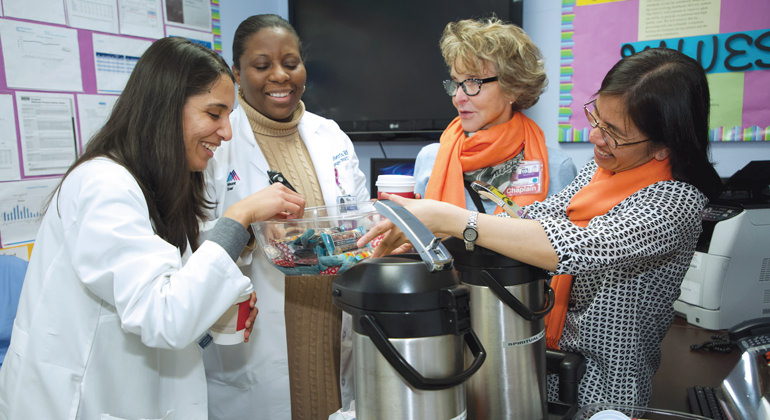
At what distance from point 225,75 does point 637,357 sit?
1.06m

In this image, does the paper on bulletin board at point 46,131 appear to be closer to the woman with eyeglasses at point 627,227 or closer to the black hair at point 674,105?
the woman with eyeglasses at point 627,227

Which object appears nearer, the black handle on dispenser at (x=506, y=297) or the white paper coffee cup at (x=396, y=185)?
the black handle on dispenser at (x=506, y=297)

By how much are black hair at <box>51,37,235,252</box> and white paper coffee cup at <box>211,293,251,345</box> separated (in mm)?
213

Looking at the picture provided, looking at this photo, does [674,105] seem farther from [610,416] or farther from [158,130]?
A: [158,130]

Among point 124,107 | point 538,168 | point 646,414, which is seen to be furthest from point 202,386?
point 538,168

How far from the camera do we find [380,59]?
9.45 ft

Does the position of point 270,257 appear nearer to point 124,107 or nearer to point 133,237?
point 133,237

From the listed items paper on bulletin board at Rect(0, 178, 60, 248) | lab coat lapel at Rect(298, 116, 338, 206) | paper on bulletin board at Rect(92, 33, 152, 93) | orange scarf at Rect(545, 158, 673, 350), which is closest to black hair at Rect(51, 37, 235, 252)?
lab coat lapel at Rect(298, 116, 338, 206)

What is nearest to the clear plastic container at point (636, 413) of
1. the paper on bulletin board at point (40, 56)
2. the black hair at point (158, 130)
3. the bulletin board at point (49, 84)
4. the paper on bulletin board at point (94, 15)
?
the black hair at point (158, 130)

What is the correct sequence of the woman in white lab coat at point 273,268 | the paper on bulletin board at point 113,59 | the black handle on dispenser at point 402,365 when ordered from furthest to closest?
the paper on bulletin board at point 113,59 → the woman in white lab coat at point 273,268 → the black handle on dispenser at point 402,365

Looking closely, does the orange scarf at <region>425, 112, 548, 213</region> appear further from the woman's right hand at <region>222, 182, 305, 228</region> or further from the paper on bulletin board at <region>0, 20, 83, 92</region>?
the paper on bulletin board at <region>0, 20, 83, 92</region>

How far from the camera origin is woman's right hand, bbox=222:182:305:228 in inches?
42.1

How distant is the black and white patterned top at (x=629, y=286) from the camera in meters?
0.90

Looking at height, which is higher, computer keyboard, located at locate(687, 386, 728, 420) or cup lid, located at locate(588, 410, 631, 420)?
cup lid, located at locate(588, 410, 631, 420)
